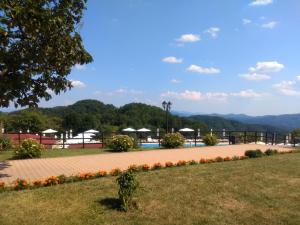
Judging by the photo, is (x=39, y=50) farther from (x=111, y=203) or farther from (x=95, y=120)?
(x=95, y=120)

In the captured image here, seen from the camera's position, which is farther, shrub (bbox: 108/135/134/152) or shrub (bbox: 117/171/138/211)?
shrub (bbox: 108/135/134/152)

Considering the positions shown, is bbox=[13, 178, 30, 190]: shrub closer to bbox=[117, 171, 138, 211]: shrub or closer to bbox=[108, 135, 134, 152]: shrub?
bbox=[117, 171, 138, 211]: shrub

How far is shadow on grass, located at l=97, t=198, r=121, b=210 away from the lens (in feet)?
27.6

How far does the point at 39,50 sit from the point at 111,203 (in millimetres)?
4202

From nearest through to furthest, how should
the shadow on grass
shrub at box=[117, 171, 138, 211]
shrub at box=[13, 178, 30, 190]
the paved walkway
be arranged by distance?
shrub at box=[117, 171, 138, 211] < the shadow on grass < shrub at box=[13, 178, 30, 190] < the paved walkway

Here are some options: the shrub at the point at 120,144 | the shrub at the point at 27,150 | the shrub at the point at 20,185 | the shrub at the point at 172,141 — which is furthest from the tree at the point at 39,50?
the shrub at the point at 172,141

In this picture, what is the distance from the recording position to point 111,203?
28.4ft

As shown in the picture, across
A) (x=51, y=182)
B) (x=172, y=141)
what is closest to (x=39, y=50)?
(x=51, y=182)

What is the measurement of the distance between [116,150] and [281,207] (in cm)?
1300

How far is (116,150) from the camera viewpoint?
21.0m

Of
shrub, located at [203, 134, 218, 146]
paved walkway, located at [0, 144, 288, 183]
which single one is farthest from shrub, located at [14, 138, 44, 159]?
shrub, located at [203, 134, 218, 146]

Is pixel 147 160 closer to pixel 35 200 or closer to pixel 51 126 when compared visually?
pixel 35 200

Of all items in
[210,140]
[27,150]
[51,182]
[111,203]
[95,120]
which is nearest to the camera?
[111,203]

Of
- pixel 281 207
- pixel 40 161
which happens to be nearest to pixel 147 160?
pixel 40 161
